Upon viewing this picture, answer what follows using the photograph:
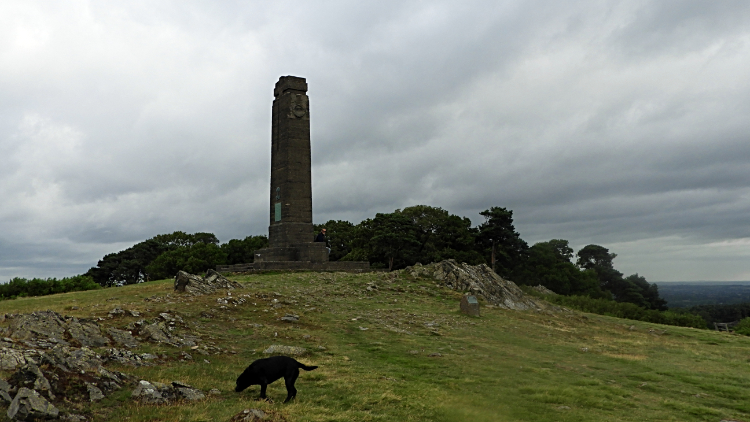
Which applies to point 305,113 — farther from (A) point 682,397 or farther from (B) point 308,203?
(A) point 682,397

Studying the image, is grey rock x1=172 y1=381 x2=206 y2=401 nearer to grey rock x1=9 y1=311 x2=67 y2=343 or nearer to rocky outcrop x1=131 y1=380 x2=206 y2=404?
rocky outcrop x1=131 y1=380 x2=206 y2=404

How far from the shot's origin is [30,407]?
6.51 metres

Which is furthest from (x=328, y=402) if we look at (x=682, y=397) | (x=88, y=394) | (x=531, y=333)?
(x=531, y=333)

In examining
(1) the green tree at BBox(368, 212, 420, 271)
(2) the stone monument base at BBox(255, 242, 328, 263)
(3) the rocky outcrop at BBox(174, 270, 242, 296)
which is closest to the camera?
(3) the rocky outcrop at BBox(174, 270, 242, 296)

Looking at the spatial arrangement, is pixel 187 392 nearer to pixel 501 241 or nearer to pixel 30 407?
pixel 30 407

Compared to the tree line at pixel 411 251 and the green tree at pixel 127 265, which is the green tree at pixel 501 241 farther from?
the green tree at pixel 127 265

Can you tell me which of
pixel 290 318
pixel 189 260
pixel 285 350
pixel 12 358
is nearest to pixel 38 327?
pixel 12 358

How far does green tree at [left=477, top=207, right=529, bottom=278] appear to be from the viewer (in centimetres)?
5722

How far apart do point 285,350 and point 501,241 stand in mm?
49130

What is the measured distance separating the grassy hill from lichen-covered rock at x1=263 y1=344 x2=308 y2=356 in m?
0.28

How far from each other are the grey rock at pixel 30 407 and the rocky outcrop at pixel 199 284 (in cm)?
1424

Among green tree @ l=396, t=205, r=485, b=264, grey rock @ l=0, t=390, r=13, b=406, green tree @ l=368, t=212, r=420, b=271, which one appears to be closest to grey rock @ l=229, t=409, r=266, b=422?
grey rock @ l=0, t=390, r=13, b=406

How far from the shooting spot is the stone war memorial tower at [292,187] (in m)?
37.6

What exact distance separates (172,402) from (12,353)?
3.43 metres
